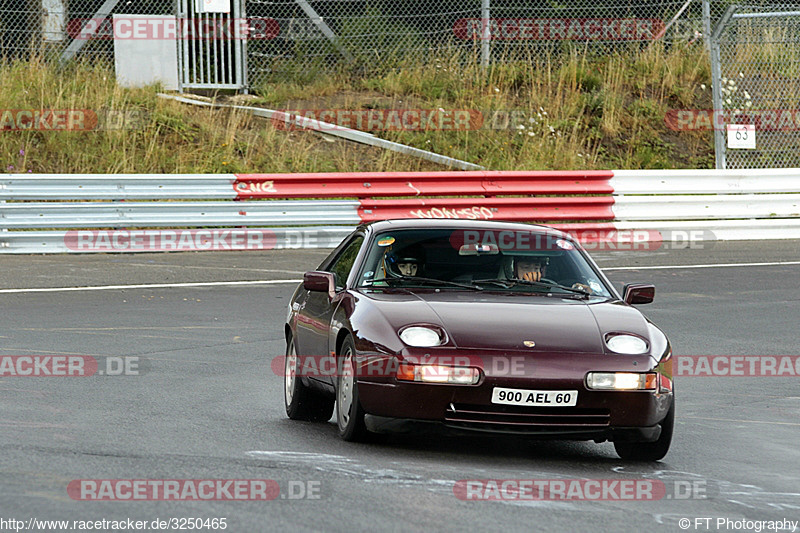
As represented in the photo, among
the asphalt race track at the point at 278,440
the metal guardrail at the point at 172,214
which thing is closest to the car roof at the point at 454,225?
the asphalt race track at the point at 278,440

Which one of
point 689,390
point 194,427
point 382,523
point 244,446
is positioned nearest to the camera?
point 382,523

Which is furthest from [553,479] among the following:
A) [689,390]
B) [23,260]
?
[23,260]

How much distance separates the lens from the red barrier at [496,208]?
18.3m

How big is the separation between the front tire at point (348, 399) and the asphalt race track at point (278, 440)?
9cm

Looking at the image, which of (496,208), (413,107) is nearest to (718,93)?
(496,208)

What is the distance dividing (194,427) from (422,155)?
48.9 feet

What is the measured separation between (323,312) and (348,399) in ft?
3.17

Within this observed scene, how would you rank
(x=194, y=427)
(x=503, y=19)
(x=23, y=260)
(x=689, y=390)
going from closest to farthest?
(x=194, y=427) → (x=689, y=390) → (x=23, y=260) → (x=503, y=19)

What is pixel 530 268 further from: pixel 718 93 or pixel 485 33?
pixel 485 33

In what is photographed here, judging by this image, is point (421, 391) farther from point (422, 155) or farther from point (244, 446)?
point (422, 155)

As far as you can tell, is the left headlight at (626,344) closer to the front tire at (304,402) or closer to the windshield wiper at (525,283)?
the windshield wiper at (525,283)

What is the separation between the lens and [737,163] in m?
22.8

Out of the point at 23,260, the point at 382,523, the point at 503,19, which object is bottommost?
the point at 23,260

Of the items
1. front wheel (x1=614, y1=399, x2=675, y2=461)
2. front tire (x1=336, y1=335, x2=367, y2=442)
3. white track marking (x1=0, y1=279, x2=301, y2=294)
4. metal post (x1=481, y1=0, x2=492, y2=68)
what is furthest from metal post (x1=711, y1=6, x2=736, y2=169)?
front tire (x1=336, y1=335, x2=367, y2=442)
